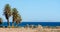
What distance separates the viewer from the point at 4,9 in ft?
207

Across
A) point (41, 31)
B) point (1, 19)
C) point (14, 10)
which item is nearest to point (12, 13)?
point (14, 10)

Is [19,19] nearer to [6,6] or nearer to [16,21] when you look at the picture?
[16,21]

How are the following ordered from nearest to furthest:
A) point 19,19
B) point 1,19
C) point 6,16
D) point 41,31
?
1. point 41,31
2. point 6,16
3. point 19,19
4. point 1,19

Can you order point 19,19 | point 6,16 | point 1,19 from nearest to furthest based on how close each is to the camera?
Answer: point 6,16 → point 19,19 → point 1,19

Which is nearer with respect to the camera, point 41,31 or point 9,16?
point 41,31

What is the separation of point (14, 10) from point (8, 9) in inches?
101

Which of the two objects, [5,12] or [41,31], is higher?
[5,12]

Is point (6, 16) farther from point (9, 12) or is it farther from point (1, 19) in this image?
point (1, 19)

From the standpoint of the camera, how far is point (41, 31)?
26781 mm

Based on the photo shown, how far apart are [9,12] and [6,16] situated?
1.64m

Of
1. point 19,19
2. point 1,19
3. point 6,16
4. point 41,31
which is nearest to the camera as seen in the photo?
point 41,31

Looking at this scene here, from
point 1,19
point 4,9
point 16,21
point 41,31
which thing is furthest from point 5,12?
point 41,31

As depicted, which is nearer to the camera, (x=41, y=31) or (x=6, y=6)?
(x=41, y=31)

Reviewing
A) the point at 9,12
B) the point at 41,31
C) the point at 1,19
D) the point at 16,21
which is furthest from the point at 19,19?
the point at 41,31
